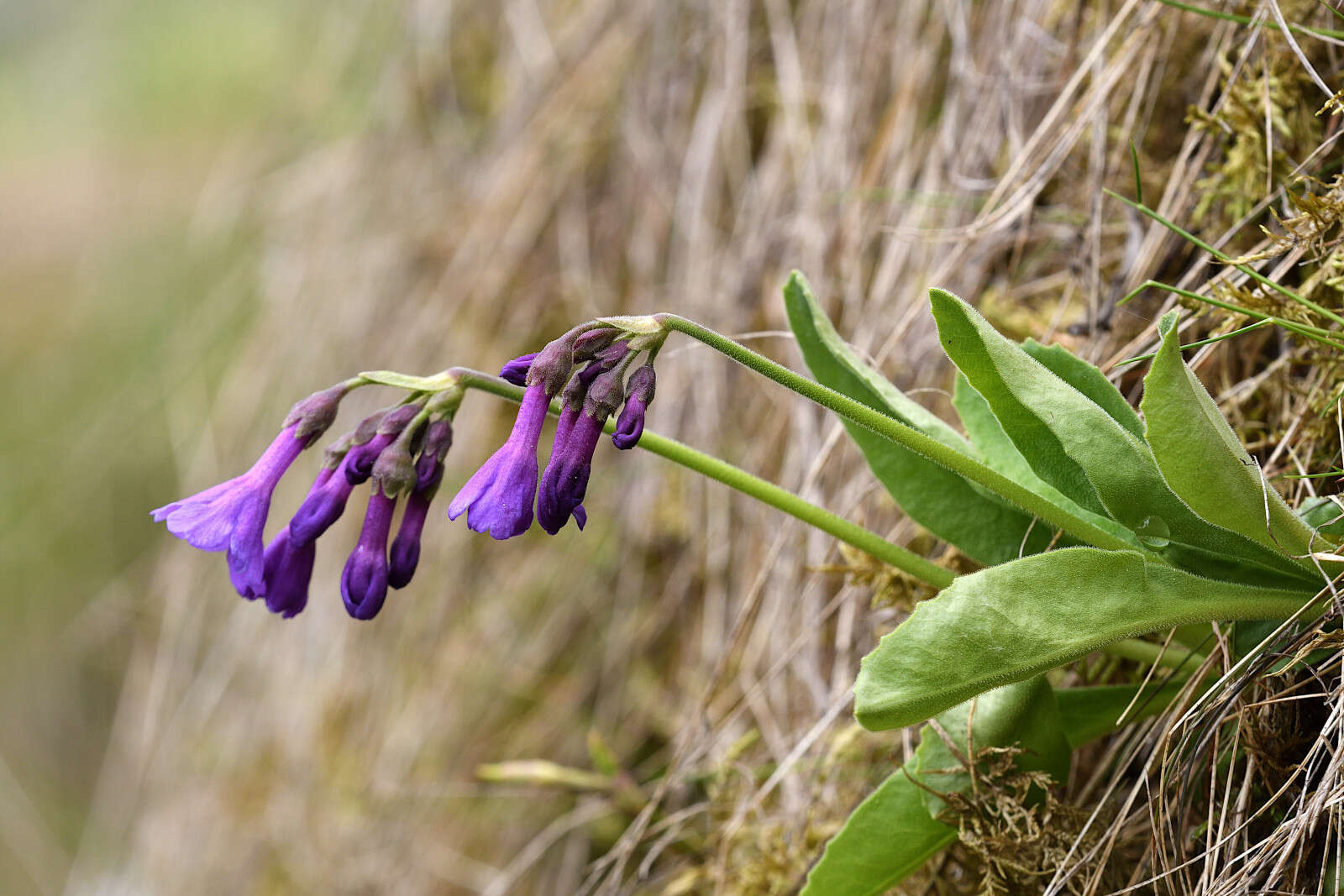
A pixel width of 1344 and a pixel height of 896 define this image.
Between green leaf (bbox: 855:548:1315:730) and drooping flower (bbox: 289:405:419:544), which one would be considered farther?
drooping flower (bbox: 289:405:419:544)

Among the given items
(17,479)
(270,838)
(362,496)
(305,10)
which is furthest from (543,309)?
(17,479)

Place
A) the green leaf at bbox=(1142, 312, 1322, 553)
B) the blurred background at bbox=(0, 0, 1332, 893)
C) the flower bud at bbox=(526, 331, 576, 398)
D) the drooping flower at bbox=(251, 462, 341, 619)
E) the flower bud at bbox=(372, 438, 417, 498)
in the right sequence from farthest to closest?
the blurred background at bbox=(0, 0, 1332, 893), the drooping flower at bbox=(251, 462, 341, 619), the flower bud at bbox=(372, 438, 417, 498), the flower bud at bbox=(526, 331, 576, 398), the green leaf at bbox=(1142, 312, 1322, 553)

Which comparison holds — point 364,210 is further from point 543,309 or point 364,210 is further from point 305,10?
point 305,10

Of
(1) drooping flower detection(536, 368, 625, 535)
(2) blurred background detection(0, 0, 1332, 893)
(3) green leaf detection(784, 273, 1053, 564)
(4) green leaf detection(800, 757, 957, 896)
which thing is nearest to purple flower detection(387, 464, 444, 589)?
(1) drooping flower detection(536, 368, 625, 535)

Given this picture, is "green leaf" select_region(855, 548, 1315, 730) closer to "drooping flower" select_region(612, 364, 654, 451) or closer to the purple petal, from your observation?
"drooping flower" select_region(612, 364, 654, 451)

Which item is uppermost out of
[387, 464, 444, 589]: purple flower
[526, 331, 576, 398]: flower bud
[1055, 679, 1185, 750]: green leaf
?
[526, 331, 576, 398]: flower bud

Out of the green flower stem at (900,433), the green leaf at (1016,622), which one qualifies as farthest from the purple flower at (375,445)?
the green leaf at (1016,622)
